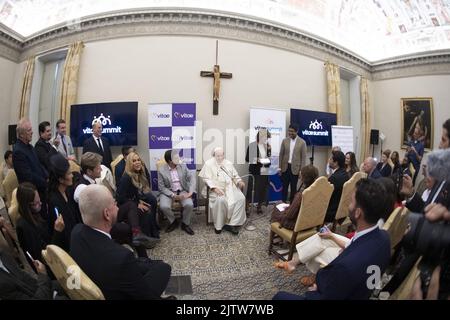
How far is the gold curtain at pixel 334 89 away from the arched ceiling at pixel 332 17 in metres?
0.49

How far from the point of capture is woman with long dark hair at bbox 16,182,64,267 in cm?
143

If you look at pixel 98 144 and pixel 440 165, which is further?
pixel 98 144

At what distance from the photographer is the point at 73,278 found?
2.86 ft

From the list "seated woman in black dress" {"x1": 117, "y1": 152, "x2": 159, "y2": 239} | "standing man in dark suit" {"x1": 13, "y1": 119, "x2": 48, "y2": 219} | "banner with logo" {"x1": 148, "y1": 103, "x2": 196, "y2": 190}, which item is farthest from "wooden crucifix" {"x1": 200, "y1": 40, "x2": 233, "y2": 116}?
"standing man in dark suit" {"x1": 13, "y1": 119, "x2": 48, "y2": 219}

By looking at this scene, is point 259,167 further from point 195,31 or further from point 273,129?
point 195,31

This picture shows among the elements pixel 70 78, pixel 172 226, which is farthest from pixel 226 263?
pixel 70 78

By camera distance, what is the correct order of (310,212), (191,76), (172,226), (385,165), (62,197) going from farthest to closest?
(191,76) < (172,226) < (385,165) < (310,212) < (62,197)

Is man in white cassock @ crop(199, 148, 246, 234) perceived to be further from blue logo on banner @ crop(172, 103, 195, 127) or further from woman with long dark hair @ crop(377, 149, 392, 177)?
woman with long dark hair @ crop(377, 149, 392, 177)

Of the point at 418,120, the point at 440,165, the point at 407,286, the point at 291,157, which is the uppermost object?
the point at 418,120

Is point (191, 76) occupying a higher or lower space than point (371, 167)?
higher

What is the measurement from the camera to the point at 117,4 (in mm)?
3902

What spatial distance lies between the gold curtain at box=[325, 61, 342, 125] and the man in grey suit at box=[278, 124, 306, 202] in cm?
165

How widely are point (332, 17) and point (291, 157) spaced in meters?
3.01

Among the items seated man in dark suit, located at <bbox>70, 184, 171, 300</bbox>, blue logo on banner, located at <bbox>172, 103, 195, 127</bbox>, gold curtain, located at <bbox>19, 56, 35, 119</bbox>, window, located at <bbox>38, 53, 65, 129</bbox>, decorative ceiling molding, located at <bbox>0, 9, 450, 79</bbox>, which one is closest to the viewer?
seated man in dark suit, located at <bbox>70, 184, 171, 300</bbox>
